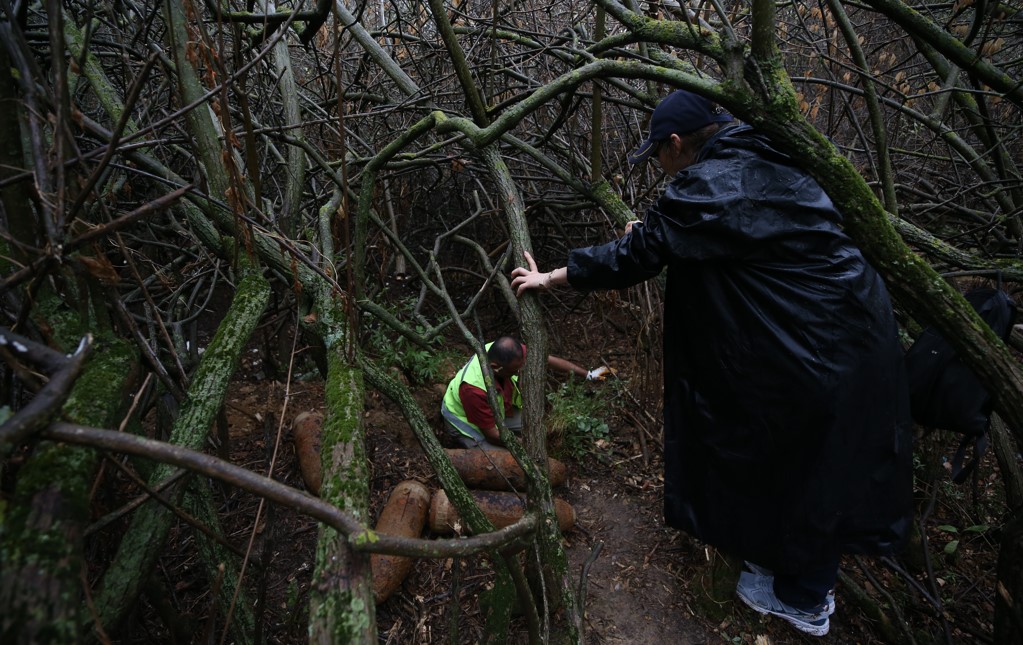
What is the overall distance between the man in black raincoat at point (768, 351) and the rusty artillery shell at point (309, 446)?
6.07 ft

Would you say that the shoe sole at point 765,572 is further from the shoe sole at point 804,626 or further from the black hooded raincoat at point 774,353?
the black hooded raincoat at point 774,353

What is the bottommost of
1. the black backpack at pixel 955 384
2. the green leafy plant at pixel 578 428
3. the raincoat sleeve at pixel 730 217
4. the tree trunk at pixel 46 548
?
the green leafy plant at pixel 578 428

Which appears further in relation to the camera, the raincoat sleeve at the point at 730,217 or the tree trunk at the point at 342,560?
the raincoat sleeve at the point at 730,217

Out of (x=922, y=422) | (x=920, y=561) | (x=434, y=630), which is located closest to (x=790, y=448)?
(x=922, y=422)

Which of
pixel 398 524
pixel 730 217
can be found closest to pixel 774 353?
pixel 730 217

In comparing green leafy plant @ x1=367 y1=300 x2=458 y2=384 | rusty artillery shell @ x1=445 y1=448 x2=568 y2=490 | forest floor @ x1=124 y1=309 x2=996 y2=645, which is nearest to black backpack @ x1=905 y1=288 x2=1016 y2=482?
forest floor @ x1=124 y1=309 x2=996 y2=645

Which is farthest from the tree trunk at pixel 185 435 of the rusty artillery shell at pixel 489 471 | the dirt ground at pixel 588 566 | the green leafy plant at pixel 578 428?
the green leafy plant at pixel 578 428

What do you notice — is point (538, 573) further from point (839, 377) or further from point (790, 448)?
point (839, 377)

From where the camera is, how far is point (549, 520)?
1.72 metres

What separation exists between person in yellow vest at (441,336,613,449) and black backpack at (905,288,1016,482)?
76.5 inches

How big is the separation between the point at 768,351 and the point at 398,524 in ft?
6.26

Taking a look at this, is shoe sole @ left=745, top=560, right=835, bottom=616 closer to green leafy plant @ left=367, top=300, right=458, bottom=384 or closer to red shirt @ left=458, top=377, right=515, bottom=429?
red shirt @ left=458, top=377, right=515, bottom=429

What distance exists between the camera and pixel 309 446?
3.09m

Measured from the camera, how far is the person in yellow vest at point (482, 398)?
337cm
